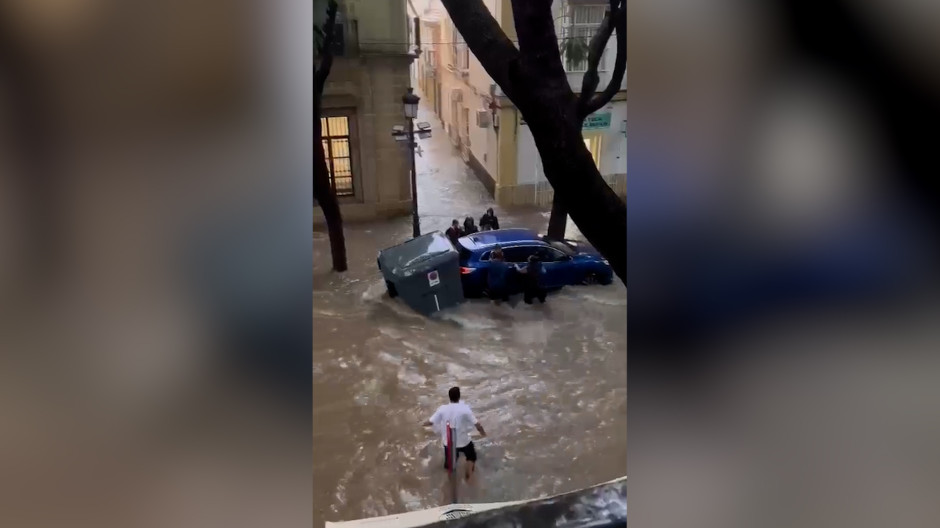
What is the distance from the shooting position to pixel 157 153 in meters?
0.99

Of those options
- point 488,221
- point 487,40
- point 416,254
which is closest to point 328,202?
point 416,254

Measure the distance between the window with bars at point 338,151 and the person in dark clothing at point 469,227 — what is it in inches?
9.0

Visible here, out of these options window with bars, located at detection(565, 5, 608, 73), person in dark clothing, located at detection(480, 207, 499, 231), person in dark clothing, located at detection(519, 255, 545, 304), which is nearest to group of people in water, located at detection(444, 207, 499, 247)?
person in dark clothing, located at detection(480, 207, 499, 231)

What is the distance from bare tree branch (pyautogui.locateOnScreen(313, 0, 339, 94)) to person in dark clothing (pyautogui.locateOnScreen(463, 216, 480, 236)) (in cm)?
35

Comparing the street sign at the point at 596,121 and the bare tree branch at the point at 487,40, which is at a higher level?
the bare tree branch at the point at 487,40

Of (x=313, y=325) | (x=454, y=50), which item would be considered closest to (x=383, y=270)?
(x=313, y=325)

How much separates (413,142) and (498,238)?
245 millimetres

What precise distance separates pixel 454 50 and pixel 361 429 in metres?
0.72

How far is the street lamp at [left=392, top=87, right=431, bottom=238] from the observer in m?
1.09

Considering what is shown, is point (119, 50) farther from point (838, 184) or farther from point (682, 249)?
point (838, 184)

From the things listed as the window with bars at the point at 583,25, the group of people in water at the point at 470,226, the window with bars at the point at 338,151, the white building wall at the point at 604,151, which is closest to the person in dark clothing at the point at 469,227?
the group of people in water at the point at 470,226

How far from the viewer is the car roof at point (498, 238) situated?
45.3 inches

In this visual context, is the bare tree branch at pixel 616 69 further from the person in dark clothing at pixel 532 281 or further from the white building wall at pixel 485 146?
the person in dark clothing at pixel 532 281

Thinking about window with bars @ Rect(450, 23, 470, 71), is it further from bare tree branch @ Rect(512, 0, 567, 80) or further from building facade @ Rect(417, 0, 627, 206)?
bare tree branch @ Rect(512, 0, 567, 80)
